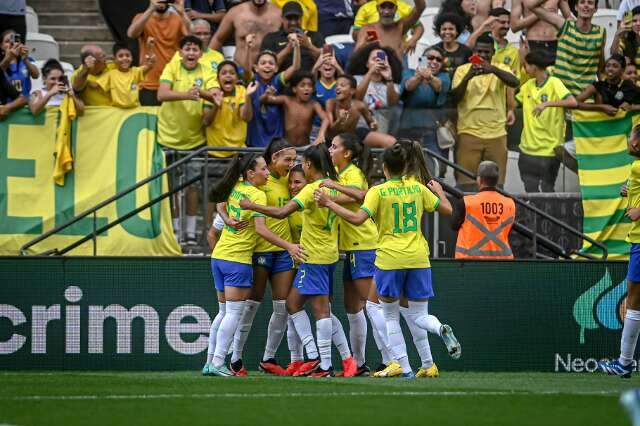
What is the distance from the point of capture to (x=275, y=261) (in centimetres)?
1267

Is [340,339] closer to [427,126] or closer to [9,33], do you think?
[427,126]

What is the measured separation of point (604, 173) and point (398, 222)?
539cm

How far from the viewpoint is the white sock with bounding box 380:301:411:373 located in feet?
38.5

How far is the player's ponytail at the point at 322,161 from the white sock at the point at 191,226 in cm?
373

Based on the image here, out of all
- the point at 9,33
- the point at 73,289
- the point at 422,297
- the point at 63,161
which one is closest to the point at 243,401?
the point at 422,297

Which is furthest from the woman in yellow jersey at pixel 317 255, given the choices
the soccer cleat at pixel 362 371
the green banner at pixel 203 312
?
the green banner at pixel 203 312

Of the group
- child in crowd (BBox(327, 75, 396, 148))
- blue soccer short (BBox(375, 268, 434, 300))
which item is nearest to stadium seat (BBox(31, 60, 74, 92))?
child in crowd (BBox(327, 75, 396, 148))

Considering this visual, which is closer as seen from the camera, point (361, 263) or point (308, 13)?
point (361, 263)

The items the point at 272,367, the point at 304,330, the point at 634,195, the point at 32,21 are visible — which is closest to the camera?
the point at 634,195

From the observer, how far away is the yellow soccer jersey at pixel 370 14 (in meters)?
17.8

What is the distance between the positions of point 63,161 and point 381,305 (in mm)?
5124

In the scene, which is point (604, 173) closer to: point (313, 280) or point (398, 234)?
point (398, 234)

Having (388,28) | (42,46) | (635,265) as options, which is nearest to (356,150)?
(635,265)

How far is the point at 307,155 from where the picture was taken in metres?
12.3
